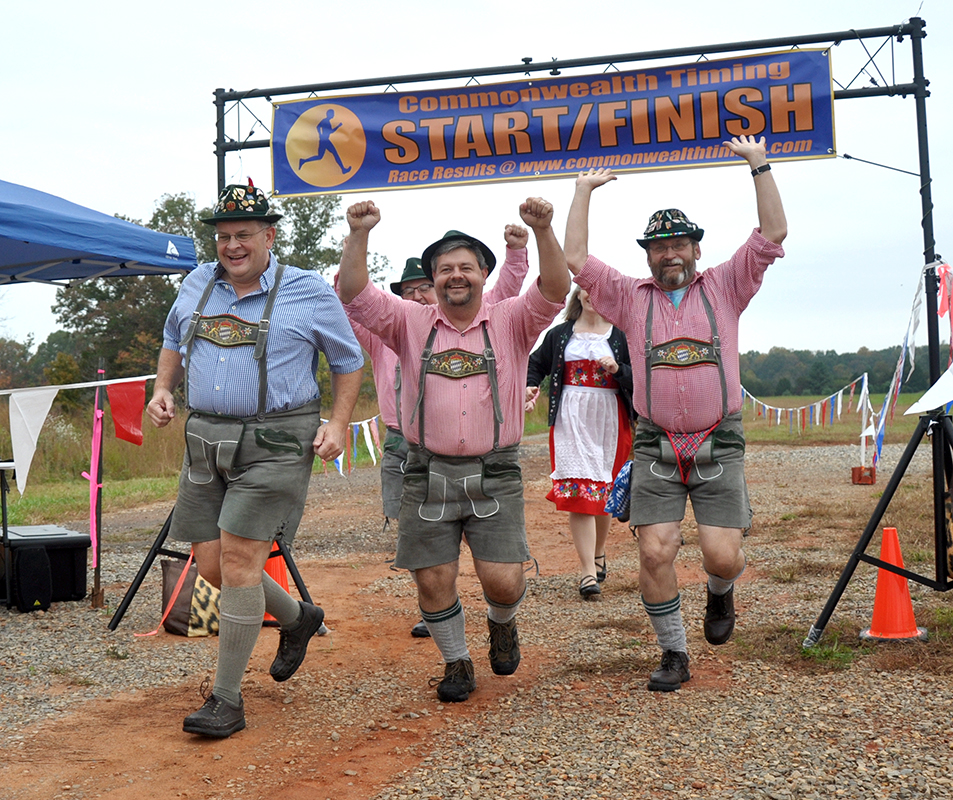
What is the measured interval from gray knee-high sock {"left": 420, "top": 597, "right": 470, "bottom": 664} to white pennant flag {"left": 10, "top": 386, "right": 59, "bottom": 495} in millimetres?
3212

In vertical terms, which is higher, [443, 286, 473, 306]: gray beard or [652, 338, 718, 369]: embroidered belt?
[443, 286, 473, 306]: gray beard

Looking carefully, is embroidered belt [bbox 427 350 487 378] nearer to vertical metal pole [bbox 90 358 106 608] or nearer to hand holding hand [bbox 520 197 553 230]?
hand holding hand [bbox 520 197 553 230]

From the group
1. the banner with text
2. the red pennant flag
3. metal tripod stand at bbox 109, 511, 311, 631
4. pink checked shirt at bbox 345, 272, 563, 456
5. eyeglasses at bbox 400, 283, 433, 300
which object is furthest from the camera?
the banner with text

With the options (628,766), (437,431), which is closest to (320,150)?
(437,431)

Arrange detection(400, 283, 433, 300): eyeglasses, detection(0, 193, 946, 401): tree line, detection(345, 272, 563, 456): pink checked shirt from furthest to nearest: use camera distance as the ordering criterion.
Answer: detection(0, 193, 946, 401): tree line
detection(400, 283, 433, 300): eyeglasses
detection(345, 272, 563, 456): pink checked shirt

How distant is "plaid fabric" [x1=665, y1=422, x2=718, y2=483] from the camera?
15.0 ft

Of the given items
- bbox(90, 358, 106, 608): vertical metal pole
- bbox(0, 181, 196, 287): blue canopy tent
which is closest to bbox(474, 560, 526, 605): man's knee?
bbox(90, 358, 106, 608): vertical metal pole

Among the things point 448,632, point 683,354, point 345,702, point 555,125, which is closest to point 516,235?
point 683,354

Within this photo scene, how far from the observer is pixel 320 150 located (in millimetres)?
8297

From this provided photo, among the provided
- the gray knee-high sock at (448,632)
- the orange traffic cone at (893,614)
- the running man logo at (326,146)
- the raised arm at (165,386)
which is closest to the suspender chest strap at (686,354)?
the gray knee-high sock at (448,632)

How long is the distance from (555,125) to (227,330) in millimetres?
4580

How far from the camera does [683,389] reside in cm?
454

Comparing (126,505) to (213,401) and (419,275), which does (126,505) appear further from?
(213,401)

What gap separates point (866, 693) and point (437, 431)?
212cm
